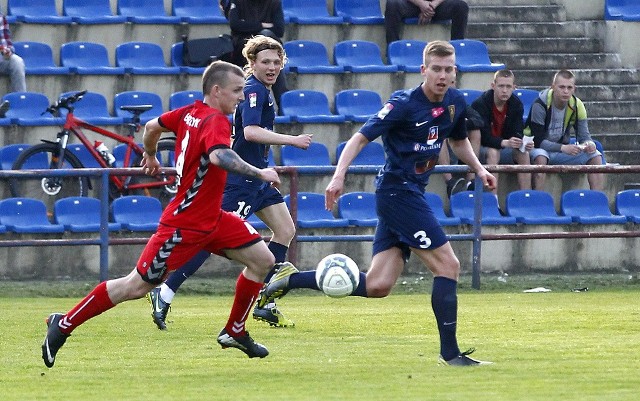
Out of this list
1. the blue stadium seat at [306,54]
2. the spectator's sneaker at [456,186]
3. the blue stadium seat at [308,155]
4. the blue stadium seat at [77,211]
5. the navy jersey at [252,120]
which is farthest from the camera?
the blue stadium seat at [306,54]

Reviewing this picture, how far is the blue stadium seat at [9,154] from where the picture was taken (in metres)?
15.1

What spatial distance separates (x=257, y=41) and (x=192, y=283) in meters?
4.74

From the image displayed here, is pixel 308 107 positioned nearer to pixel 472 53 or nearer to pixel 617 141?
pixel 472 53

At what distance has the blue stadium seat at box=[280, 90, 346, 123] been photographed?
53.9 feet

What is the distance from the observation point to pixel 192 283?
14.5 meters

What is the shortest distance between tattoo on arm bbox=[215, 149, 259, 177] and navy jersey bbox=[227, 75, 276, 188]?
2251 millimetres

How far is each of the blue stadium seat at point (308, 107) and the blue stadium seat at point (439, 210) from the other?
1.62m

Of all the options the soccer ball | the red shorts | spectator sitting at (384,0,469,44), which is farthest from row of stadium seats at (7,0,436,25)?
the red shorts

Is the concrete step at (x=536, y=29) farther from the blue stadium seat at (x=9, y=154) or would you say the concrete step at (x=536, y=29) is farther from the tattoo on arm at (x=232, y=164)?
the tattoo on arm at (x=232, y=164)

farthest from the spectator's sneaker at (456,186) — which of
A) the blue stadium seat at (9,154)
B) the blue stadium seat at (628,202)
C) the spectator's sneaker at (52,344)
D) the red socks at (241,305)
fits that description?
the spectator's sneaker at (52,344)

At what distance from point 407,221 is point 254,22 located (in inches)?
336

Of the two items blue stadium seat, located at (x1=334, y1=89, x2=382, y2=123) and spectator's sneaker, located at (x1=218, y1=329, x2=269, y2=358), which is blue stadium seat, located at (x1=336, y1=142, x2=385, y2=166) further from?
spectator's sneaker, located at (x1=218, y1=329, x2=269, y2=358)

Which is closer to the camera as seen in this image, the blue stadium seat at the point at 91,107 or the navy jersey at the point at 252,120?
the navy jersey at the point at 252,120

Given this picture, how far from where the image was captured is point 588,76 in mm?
19078
